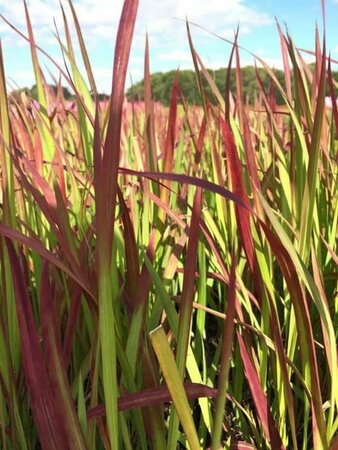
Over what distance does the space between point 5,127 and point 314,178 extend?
0.20m

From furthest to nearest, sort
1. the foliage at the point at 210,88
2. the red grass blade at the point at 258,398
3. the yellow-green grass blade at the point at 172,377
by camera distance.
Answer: the foliage at the point at 210,88
the red grass blade at the point at 258,398
the yellow-green grass blade at the point at 172,377

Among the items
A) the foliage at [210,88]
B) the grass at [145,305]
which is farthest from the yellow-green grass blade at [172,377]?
the foliage at [210,88]

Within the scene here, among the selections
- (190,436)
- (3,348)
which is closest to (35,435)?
(3,348)

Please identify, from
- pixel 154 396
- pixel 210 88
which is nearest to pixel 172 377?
pixel 154 396

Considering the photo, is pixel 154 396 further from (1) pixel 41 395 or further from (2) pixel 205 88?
(2) pixel 205 88

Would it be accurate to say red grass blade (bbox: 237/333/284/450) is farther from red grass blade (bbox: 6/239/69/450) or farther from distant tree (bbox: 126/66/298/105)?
distant tree (bbox: 126/66/298/105)

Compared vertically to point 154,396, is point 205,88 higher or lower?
higher

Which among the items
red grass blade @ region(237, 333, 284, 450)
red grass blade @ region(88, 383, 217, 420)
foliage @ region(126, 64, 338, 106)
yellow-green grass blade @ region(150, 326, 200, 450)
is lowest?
red grass blade @ region(237, 333, 284, 450)

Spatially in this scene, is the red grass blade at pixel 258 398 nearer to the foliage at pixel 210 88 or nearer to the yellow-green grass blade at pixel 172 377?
the yellow-green grass blade at pixel 172 377

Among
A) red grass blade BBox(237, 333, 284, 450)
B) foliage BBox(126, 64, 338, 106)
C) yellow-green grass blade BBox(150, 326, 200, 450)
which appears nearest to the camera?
yellow-green grass blade BBox(150, 326, 200, 450)

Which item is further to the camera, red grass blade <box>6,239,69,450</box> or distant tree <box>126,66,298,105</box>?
distant tree <box>126,66,298,105</box>

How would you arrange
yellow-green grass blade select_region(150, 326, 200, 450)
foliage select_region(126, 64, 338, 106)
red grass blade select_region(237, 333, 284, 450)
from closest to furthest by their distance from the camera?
1. yellow-green grass blade select_region(150, 326, 200, 450)
2. red grass blade select_region(237, 333, 284, 450)
3. foliage select_region(126, 64, 338, 106)

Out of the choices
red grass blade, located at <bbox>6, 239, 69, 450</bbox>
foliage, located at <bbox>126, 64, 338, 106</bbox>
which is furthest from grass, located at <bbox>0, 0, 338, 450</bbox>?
foliage, located at <bbox>126, 64, 338, 106</bbox>

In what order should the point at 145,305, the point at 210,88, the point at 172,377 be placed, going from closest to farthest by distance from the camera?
the point at 172,377
the point at 145,305
the point at 210,88
